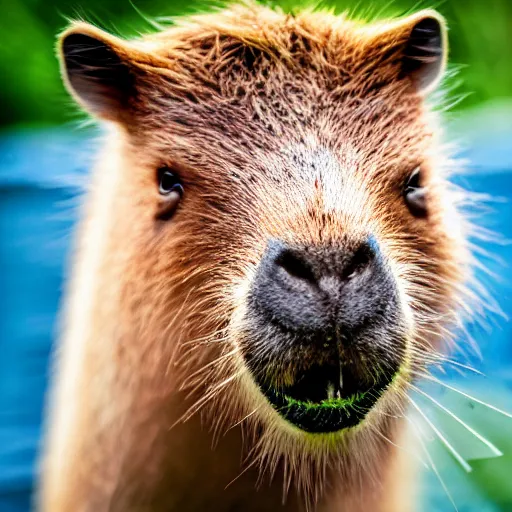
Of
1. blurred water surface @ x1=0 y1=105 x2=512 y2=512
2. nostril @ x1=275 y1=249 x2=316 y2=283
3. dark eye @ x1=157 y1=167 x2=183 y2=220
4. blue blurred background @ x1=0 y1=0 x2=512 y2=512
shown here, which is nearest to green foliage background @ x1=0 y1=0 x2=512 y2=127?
blue blurred background @ x1=0 y1=0 x2=512 y2=512

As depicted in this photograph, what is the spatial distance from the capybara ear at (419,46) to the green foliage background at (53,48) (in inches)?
36.3

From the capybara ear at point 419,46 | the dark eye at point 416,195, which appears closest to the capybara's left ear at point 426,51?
the capybara ear at point 419,46

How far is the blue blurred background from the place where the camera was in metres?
A: 1.54

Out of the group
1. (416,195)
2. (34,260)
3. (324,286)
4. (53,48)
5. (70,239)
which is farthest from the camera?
(53,48)

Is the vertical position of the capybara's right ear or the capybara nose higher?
the capybara's right ear

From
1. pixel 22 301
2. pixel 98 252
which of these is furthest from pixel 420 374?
pixel 22 301

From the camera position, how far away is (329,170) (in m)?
1.02

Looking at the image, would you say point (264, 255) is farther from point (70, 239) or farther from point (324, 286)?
point (70, 239)

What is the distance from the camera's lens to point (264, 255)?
3.24ft

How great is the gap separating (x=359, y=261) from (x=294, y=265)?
72 millimetres

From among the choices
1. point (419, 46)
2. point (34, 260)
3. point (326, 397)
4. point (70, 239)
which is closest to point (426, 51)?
point (419, 46)

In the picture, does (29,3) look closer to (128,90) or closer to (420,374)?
(128,90)

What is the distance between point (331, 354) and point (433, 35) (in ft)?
1.69

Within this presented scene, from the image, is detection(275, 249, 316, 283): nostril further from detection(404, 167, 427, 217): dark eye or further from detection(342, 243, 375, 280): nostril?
detection(404, 167, 427, 217): dark eye
